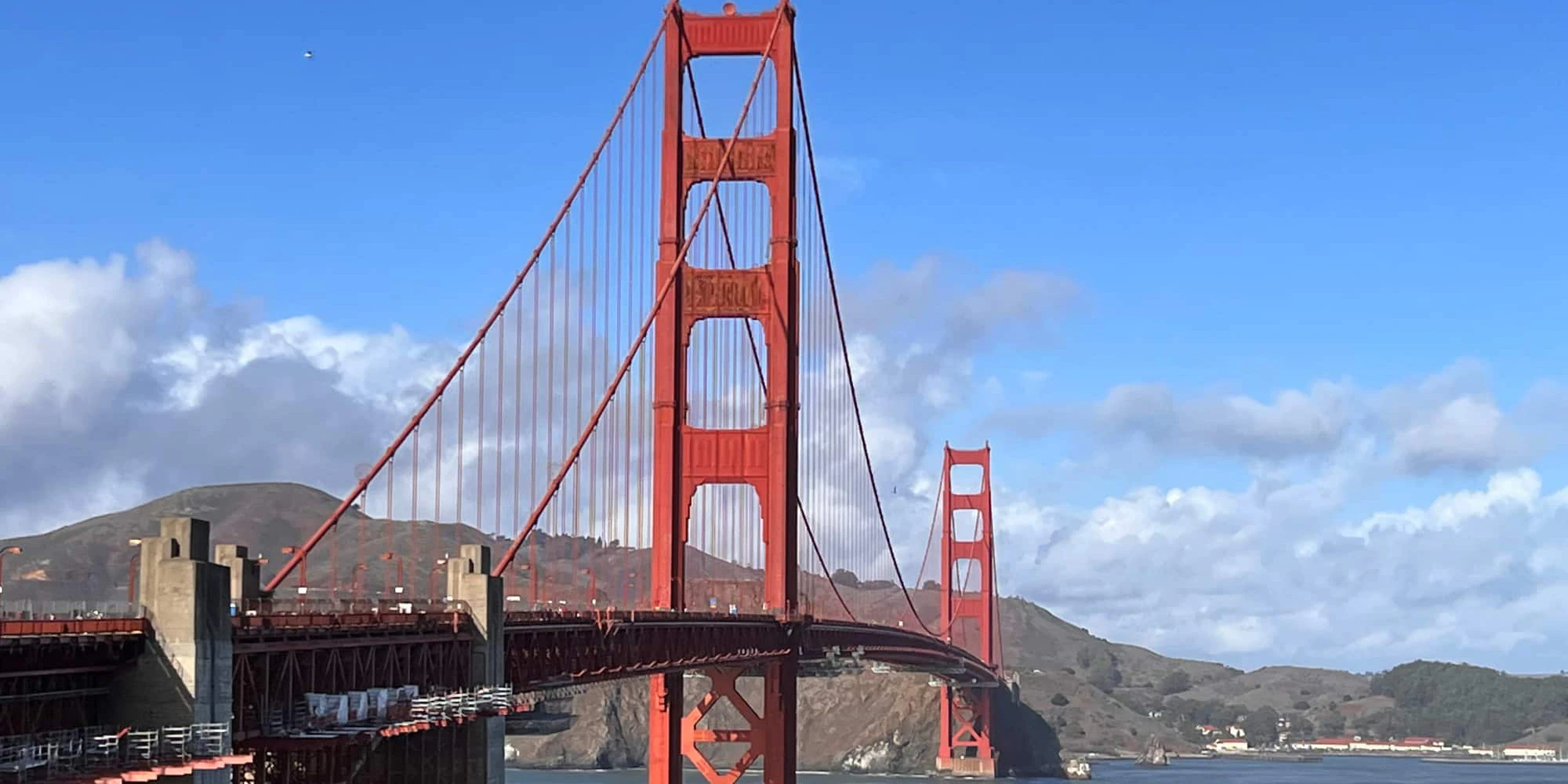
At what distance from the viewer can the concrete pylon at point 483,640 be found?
40188 millimetres

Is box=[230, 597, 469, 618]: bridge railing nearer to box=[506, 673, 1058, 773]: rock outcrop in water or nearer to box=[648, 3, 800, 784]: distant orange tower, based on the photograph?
box=[648, 3, 800, 784]: distant orange tower

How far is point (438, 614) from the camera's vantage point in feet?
129

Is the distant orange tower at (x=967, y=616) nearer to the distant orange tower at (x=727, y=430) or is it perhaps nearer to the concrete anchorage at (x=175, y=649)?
the distant orange tower at (x=727, y=430)

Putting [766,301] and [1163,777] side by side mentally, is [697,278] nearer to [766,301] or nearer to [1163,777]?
[766,301]

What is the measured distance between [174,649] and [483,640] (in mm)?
13900

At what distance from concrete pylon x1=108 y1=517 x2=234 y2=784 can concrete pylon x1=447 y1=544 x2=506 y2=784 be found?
13164 mm

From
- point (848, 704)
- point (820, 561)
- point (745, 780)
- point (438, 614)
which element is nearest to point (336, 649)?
point (438, 614)

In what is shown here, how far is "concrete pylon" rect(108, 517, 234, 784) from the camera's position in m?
26.5

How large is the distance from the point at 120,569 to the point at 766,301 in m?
80.1

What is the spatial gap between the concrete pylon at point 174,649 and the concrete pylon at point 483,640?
13164mm

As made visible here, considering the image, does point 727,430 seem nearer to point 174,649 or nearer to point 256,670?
point 256,670

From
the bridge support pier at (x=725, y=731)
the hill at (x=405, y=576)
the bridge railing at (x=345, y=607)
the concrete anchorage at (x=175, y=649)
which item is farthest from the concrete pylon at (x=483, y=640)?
the hill at (x=405, y=576)

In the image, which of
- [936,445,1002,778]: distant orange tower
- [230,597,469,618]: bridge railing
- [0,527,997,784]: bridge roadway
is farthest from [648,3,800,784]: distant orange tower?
[936,445,1002,778]: distant orange tower

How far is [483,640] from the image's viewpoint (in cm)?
4038
